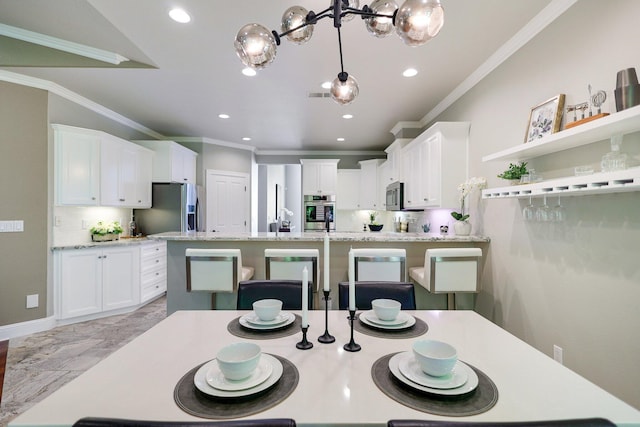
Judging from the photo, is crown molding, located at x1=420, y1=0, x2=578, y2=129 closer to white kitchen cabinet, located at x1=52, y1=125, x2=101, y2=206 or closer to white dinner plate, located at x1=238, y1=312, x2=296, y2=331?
white dinner plate, located at x1=238, y1=312, x2=296, y2=331

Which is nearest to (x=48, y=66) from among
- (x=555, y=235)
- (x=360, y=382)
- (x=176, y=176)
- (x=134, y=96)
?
(x=134, y=96)

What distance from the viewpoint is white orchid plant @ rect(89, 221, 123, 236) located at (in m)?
3.67

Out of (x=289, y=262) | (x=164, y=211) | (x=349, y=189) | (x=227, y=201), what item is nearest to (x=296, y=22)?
(x=289, y=262)

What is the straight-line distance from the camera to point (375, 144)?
18.9ft

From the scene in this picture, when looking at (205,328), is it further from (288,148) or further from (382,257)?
(288,148)

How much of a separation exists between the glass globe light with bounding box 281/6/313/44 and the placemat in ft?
4.71

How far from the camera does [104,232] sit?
369cm

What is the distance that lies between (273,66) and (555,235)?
106 inches

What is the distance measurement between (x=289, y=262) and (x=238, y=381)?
5.10ft

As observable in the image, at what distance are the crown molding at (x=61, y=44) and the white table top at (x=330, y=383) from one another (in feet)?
9.20

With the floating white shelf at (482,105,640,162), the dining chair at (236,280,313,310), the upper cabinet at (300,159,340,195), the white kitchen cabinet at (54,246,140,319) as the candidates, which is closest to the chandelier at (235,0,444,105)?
the floating white shelf at (482,105,640,162)

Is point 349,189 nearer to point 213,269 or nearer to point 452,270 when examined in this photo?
point 452,270

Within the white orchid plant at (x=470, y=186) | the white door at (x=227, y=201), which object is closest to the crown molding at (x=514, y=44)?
the white orchid plant at (x=470, y=186)

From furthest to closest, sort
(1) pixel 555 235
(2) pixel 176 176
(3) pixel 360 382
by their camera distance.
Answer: (2) pixel 176 176
(1) pixel 555 235
(3) pixel 360 382
